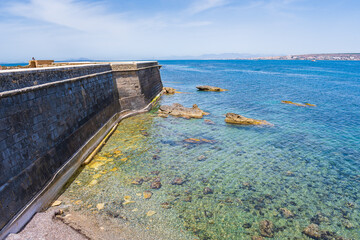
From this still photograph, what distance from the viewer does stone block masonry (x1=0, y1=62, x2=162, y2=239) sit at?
6.13 meters

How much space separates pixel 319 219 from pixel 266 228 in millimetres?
2011

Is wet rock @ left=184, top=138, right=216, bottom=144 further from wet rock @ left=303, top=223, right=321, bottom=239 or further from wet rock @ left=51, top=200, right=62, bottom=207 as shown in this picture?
wet rock @ left=51, top=200, right=62, bottom=207

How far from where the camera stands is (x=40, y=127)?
25.7 feet

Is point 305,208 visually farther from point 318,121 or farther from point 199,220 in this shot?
point 318,121

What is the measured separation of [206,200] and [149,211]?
2137mm

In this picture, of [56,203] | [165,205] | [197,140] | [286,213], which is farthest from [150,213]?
[197,140]

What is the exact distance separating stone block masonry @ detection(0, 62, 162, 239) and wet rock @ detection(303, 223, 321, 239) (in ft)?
27.8

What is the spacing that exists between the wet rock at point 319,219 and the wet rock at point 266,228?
1.47m

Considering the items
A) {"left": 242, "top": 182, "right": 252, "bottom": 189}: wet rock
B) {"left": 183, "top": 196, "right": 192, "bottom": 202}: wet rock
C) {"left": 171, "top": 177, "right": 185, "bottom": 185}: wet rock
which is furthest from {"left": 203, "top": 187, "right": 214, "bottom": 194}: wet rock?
{"left": 242, "top": 182, "right": 252, "bottom": 189}: wet rock

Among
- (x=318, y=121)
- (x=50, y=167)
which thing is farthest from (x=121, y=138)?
(x=318, y=121)

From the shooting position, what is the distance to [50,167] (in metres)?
8.05

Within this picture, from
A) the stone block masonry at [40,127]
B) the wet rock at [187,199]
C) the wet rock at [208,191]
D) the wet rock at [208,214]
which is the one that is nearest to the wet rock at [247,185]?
the wet rock at [208,191]

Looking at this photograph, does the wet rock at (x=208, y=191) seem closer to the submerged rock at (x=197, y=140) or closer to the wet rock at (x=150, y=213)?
the wet rock at (x=150, y=213)

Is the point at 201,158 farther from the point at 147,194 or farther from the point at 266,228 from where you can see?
the point at 266,228
